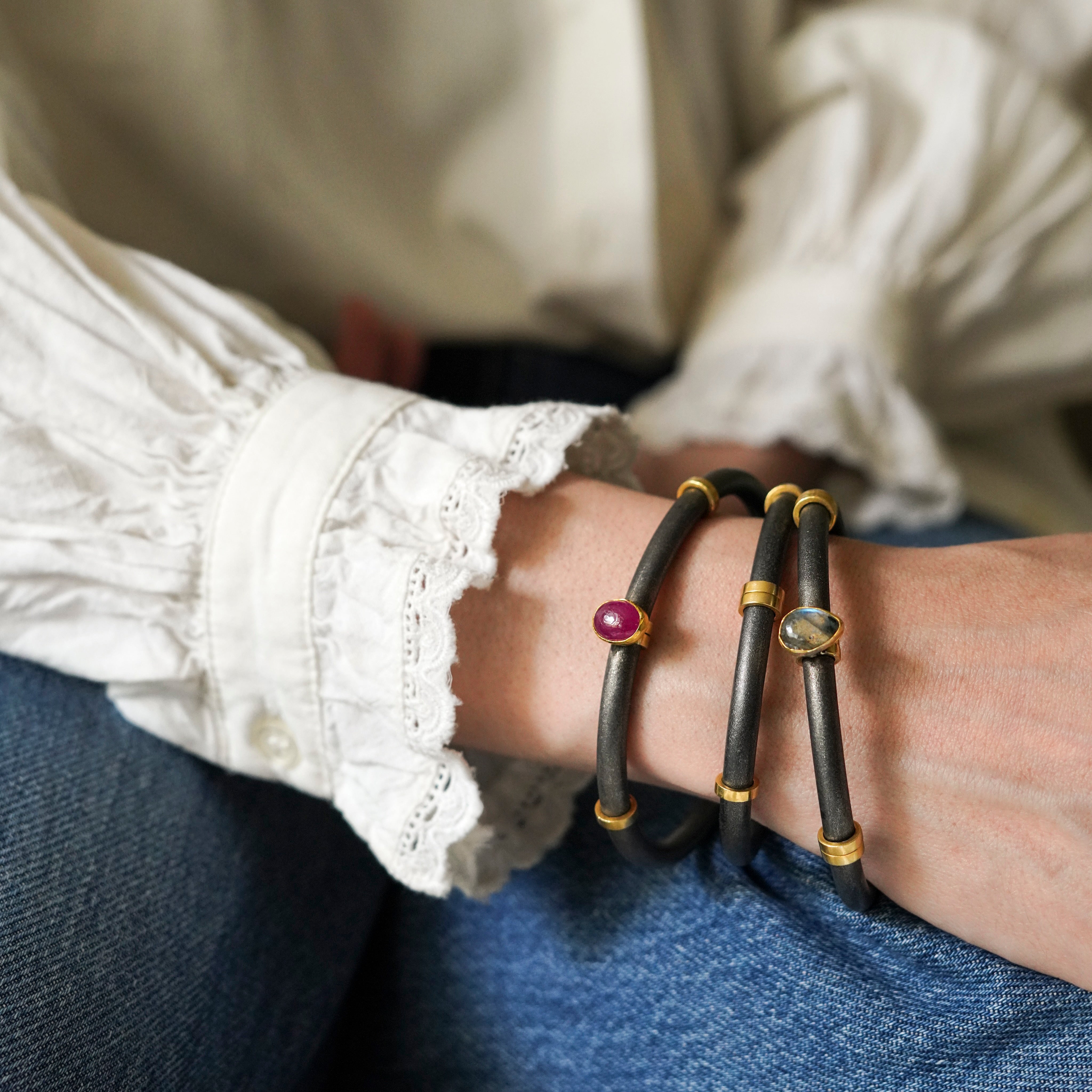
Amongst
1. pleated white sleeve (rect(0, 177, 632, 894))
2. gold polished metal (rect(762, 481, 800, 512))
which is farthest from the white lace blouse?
gold polished metal (rect(762, 481, 800, 512))

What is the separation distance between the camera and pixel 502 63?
0.80 meters

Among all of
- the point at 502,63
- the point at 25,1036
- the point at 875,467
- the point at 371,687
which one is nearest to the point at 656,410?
the point at 875,467

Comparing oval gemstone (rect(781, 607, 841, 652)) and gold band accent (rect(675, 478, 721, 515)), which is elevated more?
gold band accent (rect(675, 478, 721, 515))

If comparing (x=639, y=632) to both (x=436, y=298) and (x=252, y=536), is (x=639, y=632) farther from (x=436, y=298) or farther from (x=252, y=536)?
(x=436, y=298)

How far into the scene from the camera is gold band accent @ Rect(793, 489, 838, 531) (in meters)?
0.45

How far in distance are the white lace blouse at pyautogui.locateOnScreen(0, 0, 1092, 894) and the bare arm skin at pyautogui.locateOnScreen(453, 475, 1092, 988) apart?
44 mm

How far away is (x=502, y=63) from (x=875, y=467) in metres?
0.53

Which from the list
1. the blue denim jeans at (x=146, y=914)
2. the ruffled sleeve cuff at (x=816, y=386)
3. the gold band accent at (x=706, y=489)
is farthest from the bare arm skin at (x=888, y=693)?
the ruffled sleeve cuff at (x=816, y=386)

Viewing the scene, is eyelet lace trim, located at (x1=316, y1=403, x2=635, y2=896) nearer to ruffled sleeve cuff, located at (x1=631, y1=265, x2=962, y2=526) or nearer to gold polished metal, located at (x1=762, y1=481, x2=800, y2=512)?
gold polished metal, located at (x1=762, y1=481, x2=800, y2=512)

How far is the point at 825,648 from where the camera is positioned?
39cm

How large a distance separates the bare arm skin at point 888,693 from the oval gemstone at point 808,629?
55 millimetres

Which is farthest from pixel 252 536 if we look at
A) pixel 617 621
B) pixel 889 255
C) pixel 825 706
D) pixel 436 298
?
pixel 889 255

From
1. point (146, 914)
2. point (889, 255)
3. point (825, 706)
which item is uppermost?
point (889, 255)

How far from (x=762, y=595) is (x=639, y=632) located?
0.06 m
